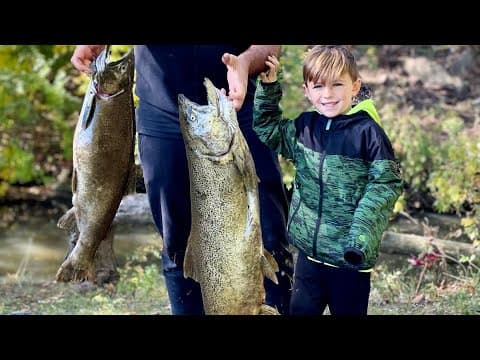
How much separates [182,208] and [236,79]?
0.63 metres

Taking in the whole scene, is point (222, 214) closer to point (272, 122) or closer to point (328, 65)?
point (272, 122)

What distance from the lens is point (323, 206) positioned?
3.92 m

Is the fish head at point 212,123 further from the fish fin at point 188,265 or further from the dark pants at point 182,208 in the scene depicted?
the fish fin at point 188,265

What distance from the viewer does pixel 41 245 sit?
727cm

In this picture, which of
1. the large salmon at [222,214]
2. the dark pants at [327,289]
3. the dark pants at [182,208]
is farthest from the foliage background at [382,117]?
the large salmon at [222,214]

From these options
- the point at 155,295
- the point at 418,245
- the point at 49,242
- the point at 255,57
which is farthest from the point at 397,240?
the point at 255,57

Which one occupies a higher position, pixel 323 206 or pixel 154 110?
pixel 154 110

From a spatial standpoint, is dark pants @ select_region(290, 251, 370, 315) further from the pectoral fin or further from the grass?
the grass

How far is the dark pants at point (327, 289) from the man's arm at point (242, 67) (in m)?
0.73

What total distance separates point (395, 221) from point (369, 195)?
3.46m
